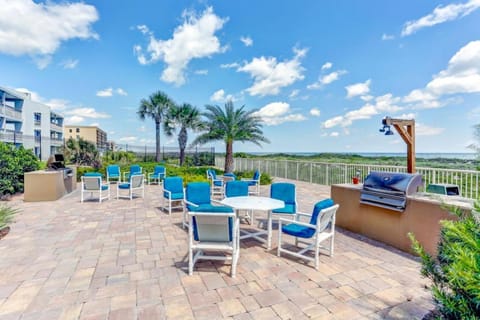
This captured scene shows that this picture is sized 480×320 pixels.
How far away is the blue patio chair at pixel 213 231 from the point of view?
271 centimetres

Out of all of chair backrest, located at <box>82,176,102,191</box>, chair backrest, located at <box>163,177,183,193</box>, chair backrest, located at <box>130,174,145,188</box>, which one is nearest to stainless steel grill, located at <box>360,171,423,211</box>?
chair backrest, located at <box>163,177,183,193</box>

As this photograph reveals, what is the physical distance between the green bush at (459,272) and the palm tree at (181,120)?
1599cm

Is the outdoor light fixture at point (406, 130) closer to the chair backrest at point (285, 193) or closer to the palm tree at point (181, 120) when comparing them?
the chair backrest at point (285, 193)

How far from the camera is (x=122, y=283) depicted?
2551 mm

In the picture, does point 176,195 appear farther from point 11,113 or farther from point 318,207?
point 11,113

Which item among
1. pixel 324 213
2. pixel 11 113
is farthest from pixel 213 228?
pixel 11 113

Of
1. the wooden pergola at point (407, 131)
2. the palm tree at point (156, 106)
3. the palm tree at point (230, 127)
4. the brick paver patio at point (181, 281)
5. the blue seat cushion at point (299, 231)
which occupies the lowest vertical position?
the brick paver patio at point (181, 281)

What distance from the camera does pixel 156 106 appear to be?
17.2 meters

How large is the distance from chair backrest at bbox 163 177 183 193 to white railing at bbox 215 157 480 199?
5.20m

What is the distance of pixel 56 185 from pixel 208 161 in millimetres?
12572

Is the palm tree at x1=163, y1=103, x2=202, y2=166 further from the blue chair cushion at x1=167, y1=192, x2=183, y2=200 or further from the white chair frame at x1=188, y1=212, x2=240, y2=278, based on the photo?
the white chair frame at x1=188, y1=212, x2=240, y2=278

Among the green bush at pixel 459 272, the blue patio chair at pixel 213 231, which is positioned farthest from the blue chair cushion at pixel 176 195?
the green bush at pixel 459 272

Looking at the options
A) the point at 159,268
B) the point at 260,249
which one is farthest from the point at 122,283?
the point at 260,249

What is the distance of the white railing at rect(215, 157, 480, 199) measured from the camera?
17.9ft
